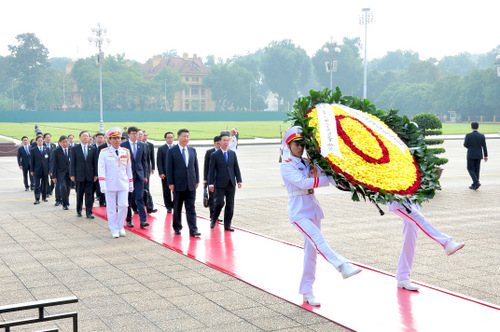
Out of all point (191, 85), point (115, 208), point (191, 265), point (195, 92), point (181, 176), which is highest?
point (191, 85)

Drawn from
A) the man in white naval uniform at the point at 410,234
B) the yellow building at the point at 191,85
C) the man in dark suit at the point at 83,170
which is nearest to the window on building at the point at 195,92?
the yellow building at the point at 191,85

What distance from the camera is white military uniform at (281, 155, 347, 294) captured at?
19.9 feet

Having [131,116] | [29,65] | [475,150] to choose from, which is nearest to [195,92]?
[29,65]

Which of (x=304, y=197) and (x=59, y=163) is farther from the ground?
(x=304, y=197)

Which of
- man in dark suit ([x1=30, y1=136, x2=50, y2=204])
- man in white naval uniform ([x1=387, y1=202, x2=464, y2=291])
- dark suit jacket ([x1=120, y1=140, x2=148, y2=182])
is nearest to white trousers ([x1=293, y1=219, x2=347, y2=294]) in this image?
man in white naval uniform ([x1=387, y1=202, x2=464, y2=291])

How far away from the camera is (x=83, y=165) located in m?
12.7

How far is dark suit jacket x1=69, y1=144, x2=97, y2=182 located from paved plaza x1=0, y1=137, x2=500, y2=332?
94 cm

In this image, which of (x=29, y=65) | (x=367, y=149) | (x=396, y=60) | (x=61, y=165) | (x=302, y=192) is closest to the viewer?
(x=367, y=149)

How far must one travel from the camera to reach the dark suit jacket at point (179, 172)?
34.7 ft

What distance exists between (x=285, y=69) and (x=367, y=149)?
431ft

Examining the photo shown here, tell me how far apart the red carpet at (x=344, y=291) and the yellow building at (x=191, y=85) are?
119 metres

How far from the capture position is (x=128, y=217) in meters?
11.6

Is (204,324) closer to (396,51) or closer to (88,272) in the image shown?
(88,272)

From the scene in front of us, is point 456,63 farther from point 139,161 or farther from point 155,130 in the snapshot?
point 139,161
